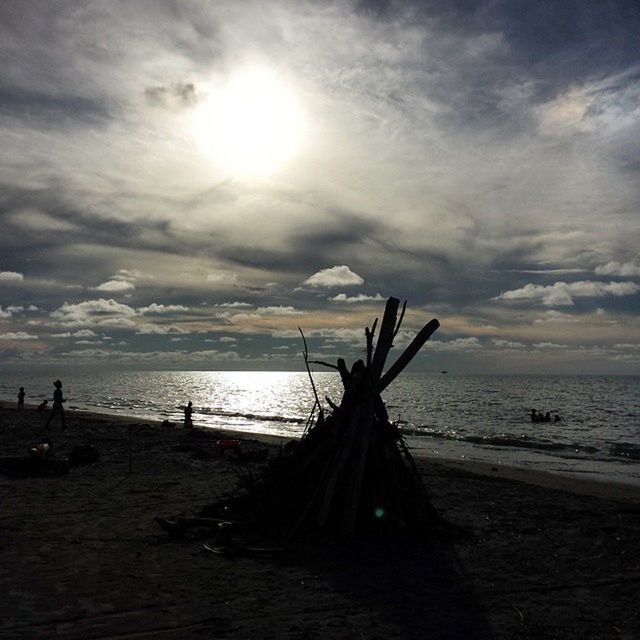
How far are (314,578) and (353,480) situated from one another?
1.92 metres

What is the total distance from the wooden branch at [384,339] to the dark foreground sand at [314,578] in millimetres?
2677

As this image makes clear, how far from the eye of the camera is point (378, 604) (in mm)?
6535

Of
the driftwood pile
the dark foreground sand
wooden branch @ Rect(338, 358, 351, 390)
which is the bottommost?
the dark foreground sand

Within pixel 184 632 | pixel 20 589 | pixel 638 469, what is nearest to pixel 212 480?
Result: pixel 20 589

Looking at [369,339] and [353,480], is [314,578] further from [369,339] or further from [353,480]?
[369,339]

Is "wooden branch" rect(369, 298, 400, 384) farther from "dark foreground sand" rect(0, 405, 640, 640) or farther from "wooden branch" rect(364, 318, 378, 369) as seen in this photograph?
"dark foreground sand" rect(0, 405, 640, 640)

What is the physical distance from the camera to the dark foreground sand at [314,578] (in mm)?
5875

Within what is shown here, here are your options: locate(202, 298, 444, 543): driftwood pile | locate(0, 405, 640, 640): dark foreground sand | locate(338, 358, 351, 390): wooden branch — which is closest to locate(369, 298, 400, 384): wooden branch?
locate(202, 298, 444, 543): driftwood pile

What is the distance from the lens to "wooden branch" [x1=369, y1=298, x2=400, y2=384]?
31.2 ft

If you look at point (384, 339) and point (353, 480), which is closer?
point (353, 480)

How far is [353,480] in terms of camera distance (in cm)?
902

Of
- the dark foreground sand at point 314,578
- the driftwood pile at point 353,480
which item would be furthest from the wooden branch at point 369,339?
the dark foreground sand at point 314,578

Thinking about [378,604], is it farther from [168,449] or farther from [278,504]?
[168,449]

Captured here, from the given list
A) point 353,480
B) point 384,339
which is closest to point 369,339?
point 384,339
